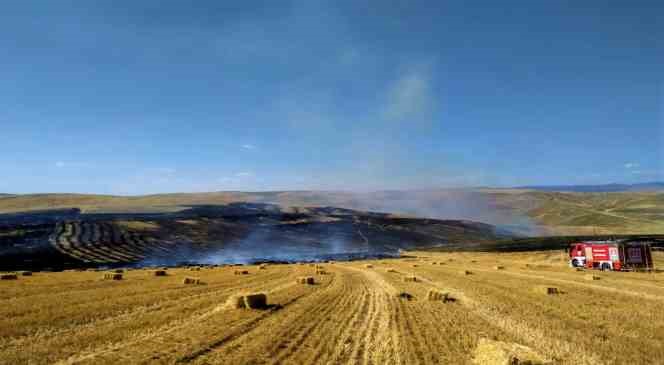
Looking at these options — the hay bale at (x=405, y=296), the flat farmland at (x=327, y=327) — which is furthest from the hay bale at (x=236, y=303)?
the hay bale at (x=405, y=296)

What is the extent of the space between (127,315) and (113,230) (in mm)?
83472

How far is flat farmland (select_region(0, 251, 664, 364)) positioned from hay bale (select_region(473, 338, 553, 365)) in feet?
0.12

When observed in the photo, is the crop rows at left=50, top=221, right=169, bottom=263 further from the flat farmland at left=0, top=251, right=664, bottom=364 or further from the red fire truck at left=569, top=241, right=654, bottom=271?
the red fire truck at left=569, top=241, right=654, bottom=271

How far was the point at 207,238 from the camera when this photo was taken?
319ft

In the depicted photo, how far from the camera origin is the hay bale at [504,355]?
886 centimetres

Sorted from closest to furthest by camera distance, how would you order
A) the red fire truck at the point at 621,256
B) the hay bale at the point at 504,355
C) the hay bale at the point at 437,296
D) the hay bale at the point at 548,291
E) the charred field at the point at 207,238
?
the hay bale at the point at 504,355
the hay bale at the point at 437,296
the hay bale at the point at 548,291
the red fire truck at the point at 621,256
the charred field at the point at 207,238

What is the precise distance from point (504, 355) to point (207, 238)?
94.5 m

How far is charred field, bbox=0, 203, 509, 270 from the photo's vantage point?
2689 inches

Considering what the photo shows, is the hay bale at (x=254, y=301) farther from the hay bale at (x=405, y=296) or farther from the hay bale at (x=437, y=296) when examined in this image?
the hay bale at (x=437, y=296)

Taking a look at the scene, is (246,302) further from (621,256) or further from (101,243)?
(101,243)

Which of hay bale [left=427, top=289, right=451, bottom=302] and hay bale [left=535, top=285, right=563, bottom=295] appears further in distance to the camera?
hay bale [left=535, top=285, right=563, bottom=295]

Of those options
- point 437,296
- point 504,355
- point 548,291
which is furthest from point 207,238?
point 504,355

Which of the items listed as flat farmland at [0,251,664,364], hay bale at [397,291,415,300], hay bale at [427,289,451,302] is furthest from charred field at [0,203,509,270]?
hay bale at [427,289,451,302]

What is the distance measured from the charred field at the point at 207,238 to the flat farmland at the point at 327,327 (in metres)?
46.2
